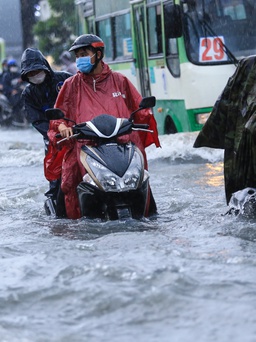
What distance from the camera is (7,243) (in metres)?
7.25

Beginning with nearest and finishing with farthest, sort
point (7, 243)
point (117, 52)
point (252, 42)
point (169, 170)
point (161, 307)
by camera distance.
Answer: point (161, 307) < point (7, 243) < point (169, 170) < point (252, 42) < point (117, 52)

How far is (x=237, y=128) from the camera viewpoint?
755cm

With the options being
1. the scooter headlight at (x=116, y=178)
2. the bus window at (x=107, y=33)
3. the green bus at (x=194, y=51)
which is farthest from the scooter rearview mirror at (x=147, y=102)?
the bus window at (x=107, y=33)

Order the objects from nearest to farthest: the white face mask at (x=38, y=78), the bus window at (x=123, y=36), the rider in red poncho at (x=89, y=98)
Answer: the rider in red poncho at (x=89, y=98) → the white face mask at (x=38, y=78) → the bus window at (x=123, y=36)

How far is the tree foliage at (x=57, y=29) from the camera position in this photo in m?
29.1

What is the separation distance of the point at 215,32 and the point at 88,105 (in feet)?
19.7

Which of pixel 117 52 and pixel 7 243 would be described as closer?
pixel 7 243

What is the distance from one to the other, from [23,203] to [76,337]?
17.5ft

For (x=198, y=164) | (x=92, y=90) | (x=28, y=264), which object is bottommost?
(x=198, y=164)

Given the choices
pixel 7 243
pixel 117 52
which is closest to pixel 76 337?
pixel 7 243

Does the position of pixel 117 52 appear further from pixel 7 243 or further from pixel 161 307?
pixel 161 307

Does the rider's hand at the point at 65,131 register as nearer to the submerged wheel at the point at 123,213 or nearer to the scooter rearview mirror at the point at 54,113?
the scooter rearview mirror at the point at 54,113

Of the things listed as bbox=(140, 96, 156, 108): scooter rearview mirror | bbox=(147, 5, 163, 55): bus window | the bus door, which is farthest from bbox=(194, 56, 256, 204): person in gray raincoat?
the bus door

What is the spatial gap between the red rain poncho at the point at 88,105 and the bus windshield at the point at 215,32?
5.67 metres
